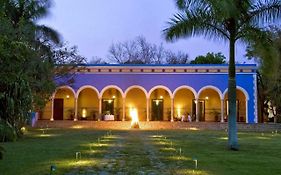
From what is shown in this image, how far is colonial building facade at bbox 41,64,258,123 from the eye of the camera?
37.0 m

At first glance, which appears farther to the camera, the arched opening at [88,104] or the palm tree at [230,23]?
the arched opening at [88,104]

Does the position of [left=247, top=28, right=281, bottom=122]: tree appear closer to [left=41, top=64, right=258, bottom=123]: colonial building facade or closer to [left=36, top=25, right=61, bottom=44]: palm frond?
[left=41, top=64, right=258, bottom=123]: colonial building facade

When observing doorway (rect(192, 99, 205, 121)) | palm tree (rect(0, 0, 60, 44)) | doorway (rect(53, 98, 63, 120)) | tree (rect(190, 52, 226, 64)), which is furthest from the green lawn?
tree (rect(190, 52, 226, 64))

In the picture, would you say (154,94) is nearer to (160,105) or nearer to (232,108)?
(160,105)

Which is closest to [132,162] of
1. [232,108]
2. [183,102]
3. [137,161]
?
[137,161]

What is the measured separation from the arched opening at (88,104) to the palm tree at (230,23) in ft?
75.4

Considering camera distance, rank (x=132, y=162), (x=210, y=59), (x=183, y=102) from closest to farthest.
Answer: (x=132, y=162) < (x=183, y=102) < (x=210, y=59)

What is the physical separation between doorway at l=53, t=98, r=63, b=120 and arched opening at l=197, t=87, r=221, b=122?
12118 mm

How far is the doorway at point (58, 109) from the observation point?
129 ft

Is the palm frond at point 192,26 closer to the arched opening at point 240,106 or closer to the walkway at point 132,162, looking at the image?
the walkway at point 132,162

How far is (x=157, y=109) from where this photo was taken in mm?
38938

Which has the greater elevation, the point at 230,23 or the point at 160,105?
the point at 230,23

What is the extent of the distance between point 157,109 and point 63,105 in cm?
862

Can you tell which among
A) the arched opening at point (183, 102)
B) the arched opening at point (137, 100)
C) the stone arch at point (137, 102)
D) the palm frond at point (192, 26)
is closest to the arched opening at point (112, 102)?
the stone arch at point (137, 102)
